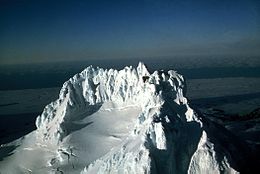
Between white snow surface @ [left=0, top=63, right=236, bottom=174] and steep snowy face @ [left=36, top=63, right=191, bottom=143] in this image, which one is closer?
white snow surface @ [left=0, top=63, right=236, bottom=174]

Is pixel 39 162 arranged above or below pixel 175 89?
below

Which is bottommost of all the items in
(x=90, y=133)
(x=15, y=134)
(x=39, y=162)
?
(x=15, y=134)

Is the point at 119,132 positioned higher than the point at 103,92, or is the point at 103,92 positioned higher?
the point at 103,92

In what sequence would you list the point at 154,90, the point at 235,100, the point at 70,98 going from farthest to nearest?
the point at 235,100, the point at 70,98, the point at 154,90

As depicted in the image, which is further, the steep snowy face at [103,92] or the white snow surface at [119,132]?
the steep snowy face at [103,92]

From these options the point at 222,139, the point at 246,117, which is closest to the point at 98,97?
the point at 222,139

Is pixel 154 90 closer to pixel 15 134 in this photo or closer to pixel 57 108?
pixel 57 108

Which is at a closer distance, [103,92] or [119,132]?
[119,132]

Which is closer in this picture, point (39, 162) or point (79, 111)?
→ point (39, 162)
